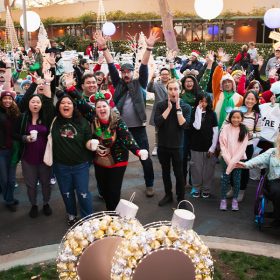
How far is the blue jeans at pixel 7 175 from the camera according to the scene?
5430 millimetres

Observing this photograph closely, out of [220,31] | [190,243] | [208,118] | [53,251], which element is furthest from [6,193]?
[220,31]

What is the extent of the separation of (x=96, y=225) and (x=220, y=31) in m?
27.8

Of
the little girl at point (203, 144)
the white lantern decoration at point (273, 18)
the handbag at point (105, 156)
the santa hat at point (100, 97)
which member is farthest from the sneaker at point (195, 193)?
the white lantern decoration at point (273, 18)

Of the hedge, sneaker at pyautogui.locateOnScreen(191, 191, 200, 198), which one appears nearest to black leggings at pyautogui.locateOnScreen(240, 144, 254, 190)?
sneaker at pyautogui.locateOnScreen(191, 191, 200, 198)

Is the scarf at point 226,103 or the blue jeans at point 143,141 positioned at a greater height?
the scarf at point 226,103

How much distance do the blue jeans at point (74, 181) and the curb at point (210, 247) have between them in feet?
2.03

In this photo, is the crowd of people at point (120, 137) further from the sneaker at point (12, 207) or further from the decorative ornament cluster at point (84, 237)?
the decorative ornament cluster at point (84, 237)

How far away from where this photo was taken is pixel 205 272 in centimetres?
279

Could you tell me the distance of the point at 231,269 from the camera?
4066 millimetres

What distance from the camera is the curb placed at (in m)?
4.26

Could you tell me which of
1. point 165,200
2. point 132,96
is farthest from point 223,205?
point 132,96

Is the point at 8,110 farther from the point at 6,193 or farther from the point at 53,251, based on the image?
the point at 53,251

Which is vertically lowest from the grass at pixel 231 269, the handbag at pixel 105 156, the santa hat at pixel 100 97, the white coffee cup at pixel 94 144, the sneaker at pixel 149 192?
the grass at pixel 231 269

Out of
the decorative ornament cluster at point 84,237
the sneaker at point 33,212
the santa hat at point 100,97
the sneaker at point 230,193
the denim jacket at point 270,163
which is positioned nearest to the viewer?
the decorative ornament cluster at point 84,237
